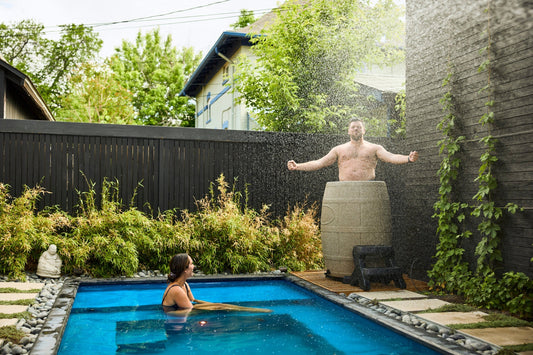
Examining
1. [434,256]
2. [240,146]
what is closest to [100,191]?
[240,146]

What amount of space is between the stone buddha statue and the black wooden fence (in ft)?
3.25

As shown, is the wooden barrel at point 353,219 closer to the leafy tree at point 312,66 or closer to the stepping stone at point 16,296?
the stepping stone at point 16,296

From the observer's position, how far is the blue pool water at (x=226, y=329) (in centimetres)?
321

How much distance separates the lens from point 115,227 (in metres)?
5.76

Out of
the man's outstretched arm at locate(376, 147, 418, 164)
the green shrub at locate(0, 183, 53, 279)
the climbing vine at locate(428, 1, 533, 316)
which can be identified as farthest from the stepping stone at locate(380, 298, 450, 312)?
the green shrub at locate(0, 183, 53, 279)

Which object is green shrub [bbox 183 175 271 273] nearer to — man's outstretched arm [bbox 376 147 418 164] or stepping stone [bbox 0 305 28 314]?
man's outstretched arm [bbox 376 147 418 164]

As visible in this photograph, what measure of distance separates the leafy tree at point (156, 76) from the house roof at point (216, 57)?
6018 millimetres

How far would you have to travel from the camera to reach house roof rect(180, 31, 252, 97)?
14102 millimetres

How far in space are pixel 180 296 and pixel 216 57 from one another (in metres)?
13.6

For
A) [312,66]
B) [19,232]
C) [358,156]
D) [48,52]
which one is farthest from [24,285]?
[48,52]

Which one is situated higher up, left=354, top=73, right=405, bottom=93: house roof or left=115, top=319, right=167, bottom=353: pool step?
left=354, top=73, right=405, bottom=93: house roof

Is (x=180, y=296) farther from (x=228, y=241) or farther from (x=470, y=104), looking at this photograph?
(x=470, y=104)

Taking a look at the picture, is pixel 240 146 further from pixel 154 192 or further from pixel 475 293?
pixel 475 293

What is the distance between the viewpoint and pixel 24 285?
4703 mm
